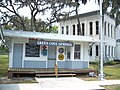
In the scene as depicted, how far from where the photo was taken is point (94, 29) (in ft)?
110

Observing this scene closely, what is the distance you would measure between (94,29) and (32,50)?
1735cm

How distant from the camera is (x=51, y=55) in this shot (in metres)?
18.7

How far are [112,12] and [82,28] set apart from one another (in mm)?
6274

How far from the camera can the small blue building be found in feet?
56.4

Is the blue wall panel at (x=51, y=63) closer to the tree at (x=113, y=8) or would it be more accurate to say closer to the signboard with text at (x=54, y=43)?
the signboard with text at (x=54, y=43)

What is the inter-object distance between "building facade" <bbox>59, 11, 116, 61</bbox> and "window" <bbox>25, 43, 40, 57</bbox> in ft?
49.4

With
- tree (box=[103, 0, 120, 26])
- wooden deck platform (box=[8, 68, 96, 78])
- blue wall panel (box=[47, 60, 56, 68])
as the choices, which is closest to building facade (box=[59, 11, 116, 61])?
tree (box=[103, 0, 120, 26])

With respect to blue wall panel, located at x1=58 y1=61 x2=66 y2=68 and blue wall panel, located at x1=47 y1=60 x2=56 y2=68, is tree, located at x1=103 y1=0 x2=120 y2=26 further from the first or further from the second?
blue wall panel, located at x1=47 y1=60 x2=56 y2=68

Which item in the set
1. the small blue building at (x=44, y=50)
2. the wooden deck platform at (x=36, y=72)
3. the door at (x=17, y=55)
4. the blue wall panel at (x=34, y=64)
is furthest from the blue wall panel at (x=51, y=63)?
the door at (x=17, y=55)

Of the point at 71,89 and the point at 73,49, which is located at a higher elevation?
the point at 73,49

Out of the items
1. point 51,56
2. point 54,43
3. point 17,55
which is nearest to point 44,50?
point 51,56

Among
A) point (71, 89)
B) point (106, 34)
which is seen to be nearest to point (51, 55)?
point (71, 89)

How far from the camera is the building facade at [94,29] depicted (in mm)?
33250

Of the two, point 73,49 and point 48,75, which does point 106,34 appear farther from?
point 48,75
